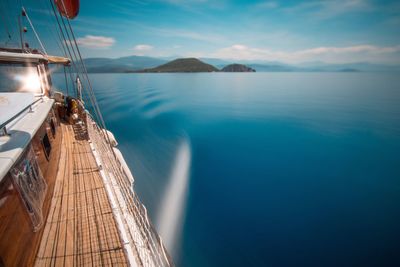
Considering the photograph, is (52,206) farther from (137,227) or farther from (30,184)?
(137,227)

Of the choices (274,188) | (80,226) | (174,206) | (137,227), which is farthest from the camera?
(274,188)

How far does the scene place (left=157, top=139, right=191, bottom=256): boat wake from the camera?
6.94 m

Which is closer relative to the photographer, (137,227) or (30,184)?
(30,184)

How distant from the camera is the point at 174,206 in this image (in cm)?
834

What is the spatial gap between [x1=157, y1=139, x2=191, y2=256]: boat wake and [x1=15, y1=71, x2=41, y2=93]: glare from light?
6548 mm

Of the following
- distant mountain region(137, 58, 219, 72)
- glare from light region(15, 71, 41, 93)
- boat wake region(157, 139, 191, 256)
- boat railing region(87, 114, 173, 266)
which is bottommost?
boat wake region(157, 139, 191, 256)

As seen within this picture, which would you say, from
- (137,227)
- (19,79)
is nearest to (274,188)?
(137,227)

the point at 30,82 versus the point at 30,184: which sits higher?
the point at 30,82

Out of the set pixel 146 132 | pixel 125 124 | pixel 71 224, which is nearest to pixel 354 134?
pixel 146 132

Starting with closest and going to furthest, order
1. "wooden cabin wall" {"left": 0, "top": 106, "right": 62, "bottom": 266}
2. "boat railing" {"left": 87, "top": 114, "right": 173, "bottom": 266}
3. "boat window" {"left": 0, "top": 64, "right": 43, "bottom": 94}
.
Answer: "wooden cabin wall" {"left": 0, "top": 106, "right": 62, "bottom": 266} → "boat railing" {"left": 87, "top": 114, "right": 173, "bottom": 266} → "boat window" {"left": 0, "top": 64, "right": 43, "bottom": 94}

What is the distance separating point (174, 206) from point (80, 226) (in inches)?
195

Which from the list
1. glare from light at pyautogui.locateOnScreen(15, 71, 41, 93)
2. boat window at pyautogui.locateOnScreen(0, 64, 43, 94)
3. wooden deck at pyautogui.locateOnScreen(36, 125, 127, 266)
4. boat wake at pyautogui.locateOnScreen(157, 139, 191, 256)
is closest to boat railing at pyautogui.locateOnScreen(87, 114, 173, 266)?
wooden deck at pyautogui.locateOnScreen(36, 125, 127, 266)

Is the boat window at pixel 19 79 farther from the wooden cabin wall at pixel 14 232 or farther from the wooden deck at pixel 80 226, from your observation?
the wooden cabin wall at pixel 14 232

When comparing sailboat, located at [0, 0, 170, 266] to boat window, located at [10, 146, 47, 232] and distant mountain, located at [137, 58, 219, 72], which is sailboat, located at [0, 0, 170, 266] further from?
distant mountain, located at [137, 58, 219, 72]
